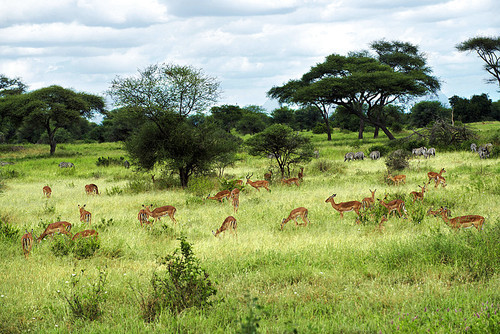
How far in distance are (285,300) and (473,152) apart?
80.7 ft

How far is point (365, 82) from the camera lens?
3678 cm

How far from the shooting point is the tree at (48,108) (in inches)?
1523

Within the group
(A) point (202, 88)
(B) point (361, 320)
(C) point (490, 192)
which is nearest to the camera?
(B) point (361, 320)

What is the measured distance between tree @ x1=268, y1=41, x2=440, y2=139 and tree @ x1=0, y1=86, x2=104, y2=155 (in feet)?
71.8

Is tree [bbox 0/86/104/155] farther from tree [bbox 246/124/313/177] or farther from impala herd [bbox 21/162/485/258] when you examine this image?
impala herd [bbox 21/162/485/258]

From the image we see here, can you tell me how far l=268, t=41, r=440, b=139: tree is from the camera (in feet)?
121

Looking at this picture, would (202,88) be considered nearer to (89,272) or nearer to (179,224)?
(179,224)

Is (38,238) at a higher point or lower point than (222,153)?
lower

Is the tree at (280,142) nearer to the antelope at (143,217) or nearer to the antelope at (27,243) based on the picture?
the antelope at (143,217)

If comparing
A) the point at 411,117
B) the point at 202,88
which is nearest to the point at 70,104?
the point at 202,88

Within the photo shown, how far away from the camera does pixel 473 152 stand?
25672mm

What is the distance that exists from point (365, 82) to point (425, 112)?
113ft

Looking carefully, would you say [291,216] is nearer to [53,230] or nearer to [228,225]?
[228,225]

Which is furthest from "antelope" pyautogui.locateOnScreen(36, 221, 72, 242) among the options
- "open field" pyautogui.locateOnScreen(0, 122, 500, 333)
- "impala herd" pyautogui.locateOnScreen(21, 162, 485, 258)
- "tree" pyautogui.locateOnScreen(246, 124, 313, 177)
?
"tree" pyautogui.locateOnScreen(246, 124, 313, 177)
